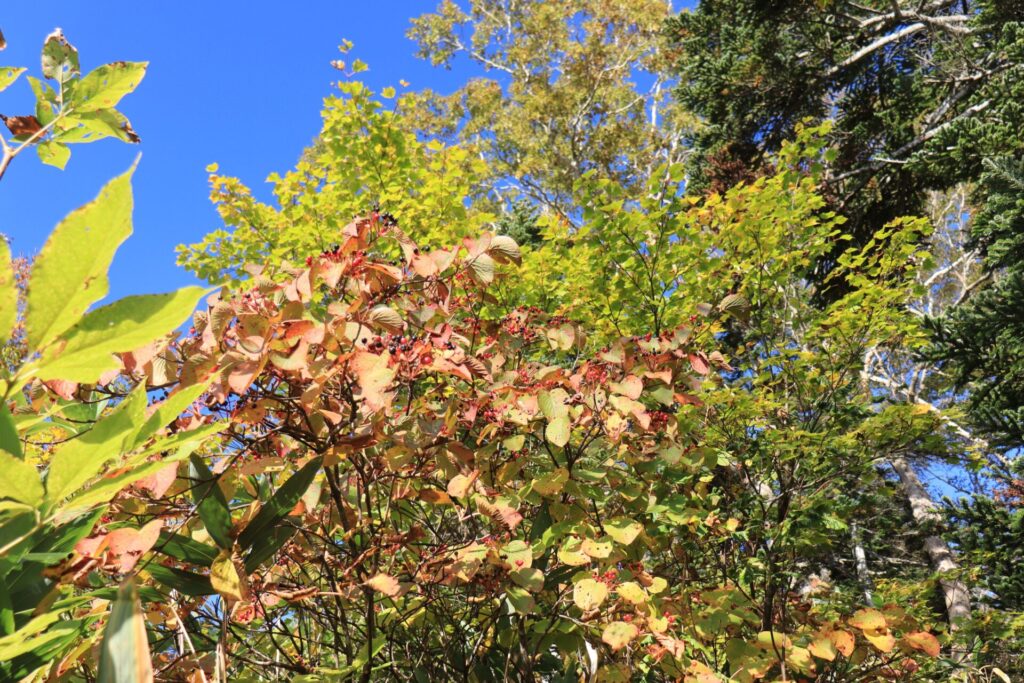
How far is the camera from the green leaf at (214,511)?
3.09ft

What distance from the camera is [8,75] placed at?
59cm

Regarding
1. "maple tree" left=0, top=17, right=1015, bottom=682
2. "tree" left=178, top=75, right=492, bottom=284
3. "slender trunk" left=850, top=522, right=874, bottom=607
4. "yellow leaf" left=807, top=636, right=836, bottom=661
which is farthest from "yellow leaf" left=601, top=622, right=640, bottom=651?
"slender trunk" left=850, top=522, right=874, bottom=607

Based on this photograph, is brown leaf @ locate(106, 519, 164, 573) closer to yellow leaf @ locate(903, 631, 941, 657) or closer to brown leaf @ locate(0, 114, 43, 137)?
brown leaf @ locate(0, 114, 43, 137)

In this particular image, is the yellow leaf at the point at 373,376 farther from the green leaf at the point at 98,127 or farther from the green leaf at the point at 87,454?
Result: the green leaf at the point at 87,454

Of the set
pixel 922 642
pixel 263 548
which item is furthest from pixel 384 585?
pixel 922 642

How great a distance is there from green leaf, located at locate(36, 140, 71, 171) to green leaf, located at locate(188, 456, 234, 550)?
19.2 inches

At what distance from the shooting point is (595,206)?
3.85 metres

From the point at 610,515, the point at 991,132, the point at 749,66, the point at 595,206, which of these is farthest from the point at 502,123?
the point at 610,515

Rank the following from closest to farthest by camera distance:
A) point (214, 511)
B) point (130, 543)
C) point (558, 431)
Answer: point (130, 543) < point (214, 511) < point (558, 431)

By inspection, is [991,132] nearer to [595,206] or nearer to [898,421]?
[898,421]

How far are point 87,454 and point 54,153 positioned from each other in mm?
443

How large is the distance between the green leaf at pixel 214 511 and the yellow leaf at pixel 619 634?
0.95m

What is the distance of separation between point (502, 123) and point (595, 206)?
36.3 ft

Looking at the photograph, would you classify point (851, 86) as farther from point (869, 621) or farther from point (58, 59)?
point (58, 59)
